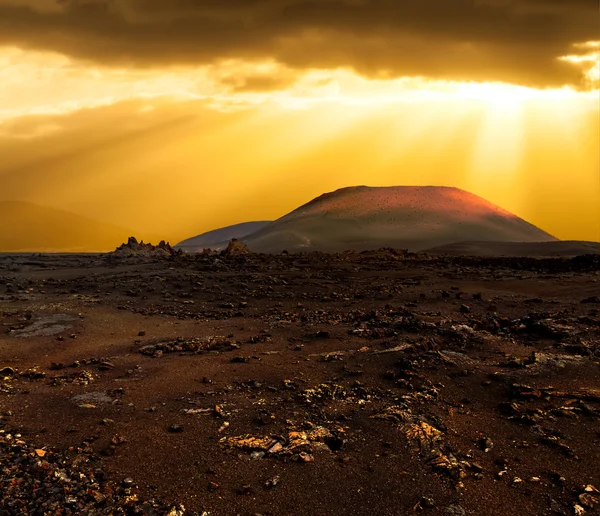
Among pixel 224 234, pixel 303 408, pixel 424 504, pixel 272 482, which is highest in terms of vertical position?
pixel 224 234

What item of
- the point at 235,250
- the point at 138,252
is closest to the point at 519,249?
the point at 235,250

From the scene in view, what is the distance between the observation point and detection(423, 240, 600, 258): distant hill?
128 ft

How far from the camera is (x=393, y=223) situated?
61.6m

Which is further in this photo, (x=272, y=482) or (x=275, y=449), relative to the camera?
(x=275, y=449)

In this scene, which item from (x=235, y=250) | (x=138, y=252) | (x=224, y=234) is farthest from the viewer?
(x=224, y=234)

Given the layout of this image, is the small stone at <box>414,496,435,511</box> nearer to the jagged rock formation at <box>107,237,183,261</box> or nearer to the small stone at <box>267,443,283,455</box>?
the small stone at <box>267,443,283,455</box>

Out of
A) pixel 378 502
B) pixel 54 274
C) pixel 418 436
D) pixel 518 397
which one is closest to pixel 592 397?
pixel 518 397

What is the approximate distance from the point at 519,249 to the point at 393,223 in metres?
20.9

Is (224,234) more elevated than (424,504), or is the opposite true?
(224,234)

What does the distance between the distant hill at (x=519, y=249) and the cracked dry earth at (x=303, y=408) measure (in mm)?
23729

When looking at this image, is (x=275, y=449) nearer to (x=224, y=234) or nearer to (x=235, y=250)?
(x=235, y=250)

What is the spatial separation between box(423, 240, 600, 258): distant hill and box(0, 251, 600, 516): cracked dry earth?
23729 mm

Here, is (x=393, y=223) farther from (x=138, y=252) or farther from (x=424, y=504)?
(x=424, y=504)

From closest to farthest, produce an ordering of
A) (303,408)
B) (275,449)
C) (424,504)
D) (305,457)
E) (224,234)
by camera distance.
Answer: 1. (424,504)
2. (305,457)
3. (275,449)
4. (303,408)
5. (224,234)
